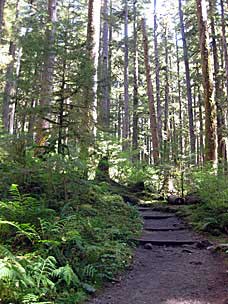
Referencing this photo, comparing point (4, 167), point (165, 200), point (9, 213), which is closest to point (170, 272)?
point (9, 213)

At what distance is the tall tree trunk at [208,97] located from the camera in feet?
39.9

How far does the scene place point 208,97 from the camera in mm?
12453

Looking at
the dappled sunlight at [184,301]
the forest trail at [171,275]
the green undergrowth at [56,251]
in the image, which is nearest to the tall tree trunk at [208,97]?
the forest trail at [171,275]

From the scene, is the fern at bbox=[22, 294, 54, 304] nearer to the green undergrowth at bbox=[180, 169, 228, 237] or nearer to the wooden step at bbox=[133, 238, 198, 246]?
the wooden step at bbox=[133, 238, 198, 246]

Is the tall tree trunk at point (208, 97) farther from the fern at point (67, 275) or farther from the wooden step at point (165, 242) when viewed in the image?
the fern at point (67, 275)

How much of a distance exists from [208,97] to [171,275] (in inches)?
332

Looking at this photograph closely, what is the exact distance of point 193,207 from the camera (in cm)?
1103

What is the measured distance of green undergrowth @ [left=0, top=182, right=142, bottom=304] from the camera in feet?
12.6

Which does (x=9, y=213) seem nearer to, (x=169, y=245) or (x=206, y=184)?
(x=169, y=245)

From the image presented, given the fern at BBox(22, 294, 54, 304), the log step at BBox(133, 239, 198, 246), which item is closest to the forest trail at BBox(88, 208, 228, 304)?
the log step at BBox(133, 239, 198, 246)

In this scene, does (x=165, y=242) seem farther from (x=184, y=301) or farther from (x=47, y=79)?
(x=47, y=79)

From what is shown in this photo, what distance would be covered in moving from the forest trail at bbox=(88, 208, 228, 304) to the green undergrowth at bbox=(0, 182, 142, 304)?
0.28 m

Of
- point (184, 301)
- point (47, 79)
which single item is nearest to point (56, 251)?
point (184, 301)

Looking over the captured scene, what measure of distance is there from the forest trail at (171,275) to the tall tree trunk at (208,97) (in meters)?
4.47
